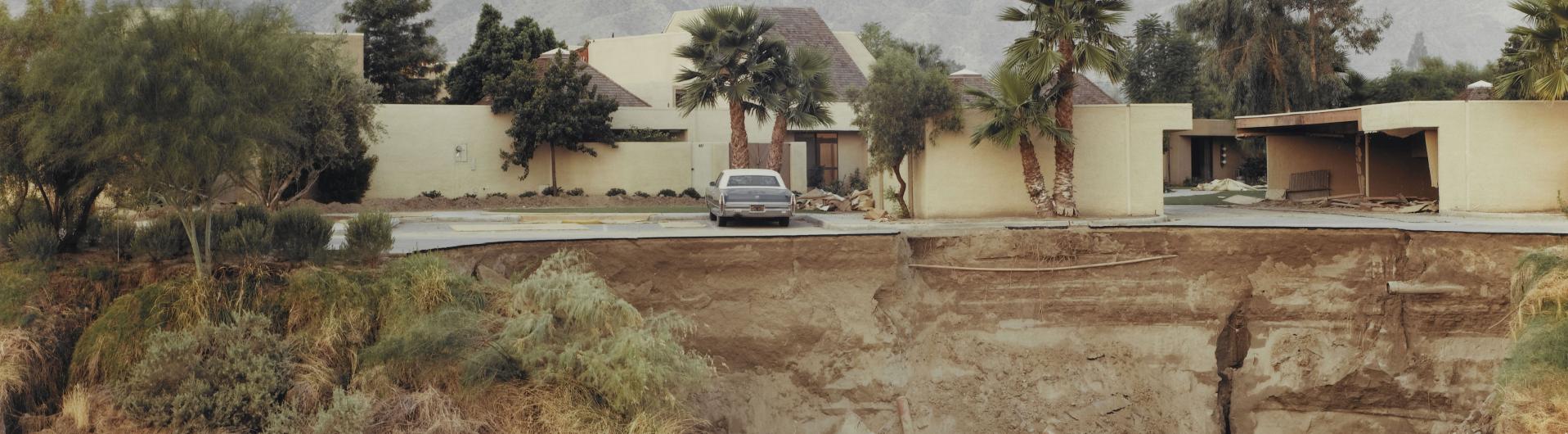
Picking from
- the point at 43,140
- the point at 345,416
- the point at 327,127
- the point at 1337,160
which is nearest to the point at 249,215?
the point at 43,140

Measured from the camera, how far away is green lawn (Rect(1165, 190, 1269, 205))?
1388 inches

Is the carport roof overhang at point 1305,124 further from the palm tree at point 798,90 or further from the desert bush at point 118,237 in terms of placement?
the desert bush at point 118,237

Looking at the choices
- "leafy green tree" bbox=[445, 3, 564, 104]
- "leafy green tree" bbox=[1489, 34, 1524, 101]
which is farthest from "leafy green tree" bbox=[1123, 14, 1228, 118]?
"leafy green tree" bbox=[445, 3, 564, 104]

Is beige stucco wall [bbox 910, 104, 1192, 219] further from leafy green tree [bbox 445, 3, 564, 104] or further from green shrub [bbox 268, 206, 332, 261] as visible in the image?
leafy green tree [bbox 445, 3, 564, 104]

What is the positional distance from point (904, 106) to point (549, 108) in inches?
494

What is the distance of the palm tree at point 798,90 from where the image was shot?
107ft

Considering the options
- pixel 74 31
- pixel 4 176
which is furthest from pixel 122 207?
pixel 74 31

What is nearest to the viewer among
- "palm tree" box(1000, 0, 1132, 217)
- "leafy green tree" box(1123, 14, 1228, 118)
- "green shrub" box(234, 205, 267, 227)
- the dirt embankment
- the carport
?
"green shrub" box(234, 205, 267, 227)

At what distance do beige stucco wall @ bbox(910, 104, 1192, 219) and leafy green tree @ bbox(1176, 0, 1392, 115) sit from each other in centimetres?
2070

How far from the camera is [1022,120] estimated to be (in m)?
26.0

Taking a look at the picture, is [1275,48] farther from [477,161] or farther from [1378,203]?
[477,161]

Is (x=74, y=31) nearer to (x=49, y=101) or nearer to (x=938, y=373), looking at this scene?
(x=49, y=101)

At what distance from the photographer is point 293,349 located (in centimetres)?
1379

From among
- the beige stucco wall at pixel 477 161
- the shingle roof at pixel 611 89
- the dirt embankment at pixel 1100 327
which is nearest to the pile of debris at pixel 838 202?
the beige stucco wall at pixel 477 161
